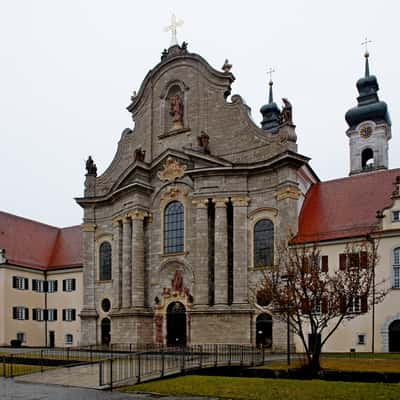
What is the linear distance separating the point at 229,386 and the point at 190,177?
27198 millimetres

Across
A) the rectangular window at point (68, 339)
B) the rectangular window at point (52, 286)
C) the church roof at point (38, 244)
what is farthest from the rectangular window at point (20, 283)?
the rectangular window at point (68, 339)

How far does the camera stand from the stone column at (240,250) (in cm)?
4231

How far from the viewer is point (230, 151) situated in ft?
148

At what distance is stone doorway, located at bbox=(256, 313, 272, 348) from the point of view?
40.6m

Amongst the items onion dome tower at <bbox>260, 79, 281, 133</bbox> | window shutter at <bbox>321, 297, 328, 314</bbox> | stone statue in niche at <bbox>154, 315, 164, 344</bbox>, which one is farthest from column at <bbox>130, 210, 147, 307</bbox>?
onion dome tower at <bbox>260, 79, 281, 133</bbox>

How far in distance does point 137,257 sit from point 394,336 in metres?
21.3

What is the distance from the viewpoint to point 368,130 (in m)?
68.9

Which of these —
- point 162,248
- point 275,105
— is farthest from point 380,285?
point 275,105

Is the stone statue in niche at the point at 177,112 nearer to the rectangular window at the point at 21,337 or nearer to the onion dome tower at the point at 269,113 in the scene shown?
the rectangular window at the point at 21,337

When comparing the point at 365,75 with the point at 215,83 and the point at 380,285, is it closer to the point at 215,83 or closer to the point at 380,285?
the point at 215,83

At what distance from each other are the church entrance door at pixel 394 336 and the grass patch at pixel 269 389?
16063mm

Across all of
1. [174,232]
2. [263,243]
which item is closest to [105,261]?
[174,232]

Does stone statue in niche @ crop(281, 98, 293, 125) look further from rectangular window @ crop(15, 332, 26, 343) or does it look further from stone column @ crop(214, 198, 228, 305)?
rectangular window @ crop(15, 332, 26, 343)

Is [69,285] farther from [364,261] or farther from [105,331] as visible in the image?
[364,261]
